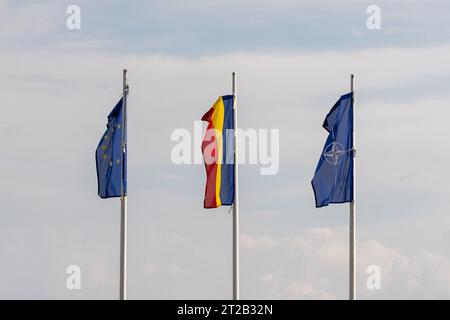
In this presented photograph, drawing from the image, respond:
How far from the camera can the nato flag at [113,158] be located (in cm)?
6406

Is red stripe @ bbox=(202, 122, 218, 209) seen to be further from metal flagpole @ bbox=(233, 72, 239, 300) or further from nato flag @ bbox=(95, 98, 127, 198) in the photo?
nato flag @ bbox=(95, 98, 127, 198)

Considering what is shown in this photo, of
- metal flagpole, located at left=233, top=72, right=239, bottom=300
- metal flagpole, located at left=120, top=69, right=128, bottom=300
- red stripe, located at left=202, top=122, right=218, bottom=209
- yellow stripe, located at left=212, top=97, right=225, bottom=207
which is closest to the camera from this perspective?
metal flagpole, located at left=120, top=69, right=128, bottom=300

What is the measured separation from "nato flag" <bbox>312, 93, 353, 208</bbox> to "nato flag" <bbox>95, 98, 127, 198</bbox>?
783cm

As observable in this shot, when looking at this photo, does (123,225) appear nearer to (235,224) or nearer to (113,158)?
(113,158)

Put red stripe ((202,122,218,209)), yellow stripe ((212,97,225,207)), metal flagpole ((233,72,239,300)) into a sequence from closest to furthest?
1. metal flagpole ((233,72,239,300))
2. red stripe ((202,122,218,209))
3. yellow stripe ((212,97,225,207))

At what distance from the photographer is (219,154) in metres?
64.5

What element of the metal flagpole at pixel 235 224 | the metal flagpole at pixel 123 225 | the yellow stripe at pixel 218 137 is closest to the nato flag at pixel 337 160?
the metal flagpole at pixel 235 224

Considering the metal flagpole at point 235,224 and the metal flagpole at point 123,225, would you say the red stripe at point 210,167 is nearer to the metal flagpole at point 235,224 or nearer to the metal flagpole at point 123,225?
the metal flagpole at point 235,224

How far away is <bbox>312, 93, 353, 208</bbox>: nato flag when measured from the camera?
64.1m

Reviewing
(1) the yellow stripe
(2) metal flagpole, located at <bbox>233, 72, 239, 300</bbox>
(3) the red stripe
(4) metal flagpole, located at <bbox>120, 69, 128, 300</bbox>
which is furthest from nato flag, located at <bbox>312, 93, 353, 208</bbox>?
(4) metal flagpole, located at <bbox>120, 69, 128, 300</bbox>
